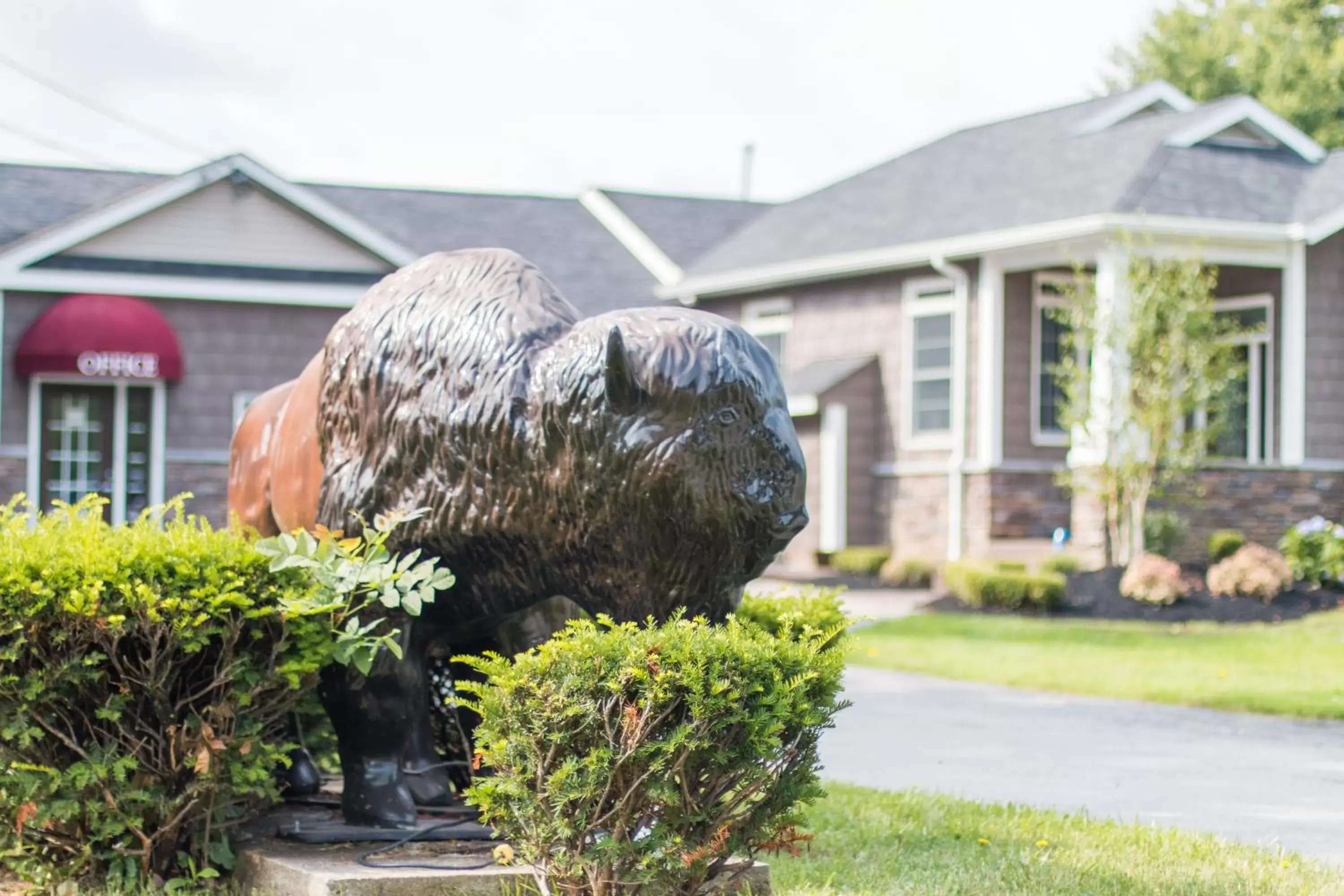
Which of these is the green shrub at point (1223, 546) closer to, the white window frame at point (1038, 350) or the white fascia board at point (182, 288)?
the white window frame at point (1038, 350)

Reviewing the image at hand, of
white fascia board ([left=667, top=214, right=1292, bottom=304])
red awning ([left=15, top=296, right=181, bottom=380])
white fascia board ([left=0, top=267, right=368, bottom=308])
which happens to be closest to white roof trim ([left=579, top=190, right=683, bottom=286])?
white fascia board ([left=667, top=214, right=1292, bottom=304])

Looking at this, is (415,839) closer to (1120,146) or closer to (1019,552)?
(1019,552)

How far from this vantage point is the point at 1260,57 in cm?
4125

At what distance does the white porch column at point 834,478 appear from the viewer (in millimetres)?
22672

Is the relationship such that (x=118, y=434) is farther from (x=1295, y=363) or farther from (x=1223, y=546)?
(x=1295, y=363)

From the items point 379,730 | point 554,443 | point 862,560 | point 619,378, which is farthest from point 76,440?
point 619,378

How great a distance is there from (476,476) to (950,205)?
19203 mm

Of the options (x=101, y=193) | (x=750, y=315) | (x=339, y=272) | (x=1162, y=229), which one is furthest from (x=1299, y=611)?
(x=101, y=193)

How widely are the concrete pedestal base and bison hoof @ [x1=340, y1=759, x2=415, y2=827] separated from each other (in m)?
0.17

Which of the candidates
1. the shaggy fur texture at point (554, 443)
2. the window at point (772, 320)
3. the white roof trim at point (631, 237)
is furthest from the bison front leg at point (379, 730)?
the white roof trim at point (631, 237)

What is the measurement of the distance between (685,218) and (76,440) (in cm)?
1205

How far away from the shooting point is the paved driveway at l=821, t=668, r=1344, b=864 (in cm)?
706

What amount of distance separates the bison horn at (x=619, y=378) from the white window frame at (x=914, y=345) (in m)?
17.9

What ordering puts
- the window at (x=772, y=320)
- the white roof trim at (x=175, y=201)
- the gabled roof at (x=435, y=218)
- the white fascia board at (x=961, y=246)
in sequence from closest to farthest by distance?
the white fascia board at (x=961, y=246) < the white roof trim at (x=175, y=201) < the gabled roof at (x=435, y=218) < the window at (x=772, y=320)
